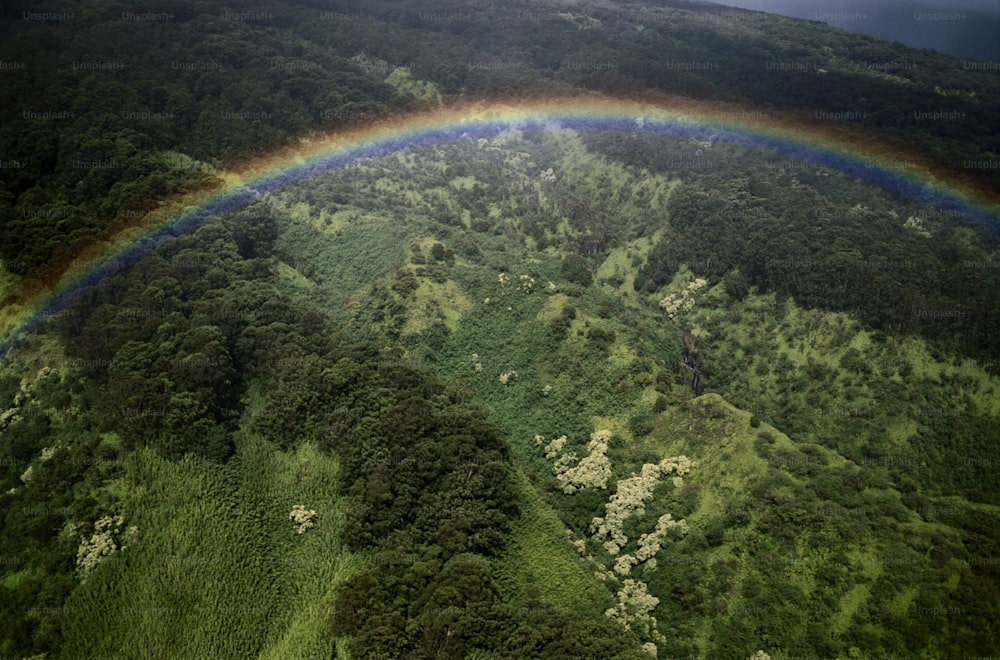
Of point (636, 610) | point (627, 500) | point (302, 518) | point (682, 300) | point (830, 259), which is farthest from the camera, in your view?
point (682, 300)

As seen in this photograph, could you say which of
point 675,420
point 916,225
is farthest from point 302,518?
point 916,225

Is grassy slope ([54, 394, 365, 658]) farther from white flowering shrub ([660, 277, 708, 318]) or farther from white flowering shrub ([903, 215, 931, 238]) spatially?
white flowering shrub ([903, 215, 931, 238])

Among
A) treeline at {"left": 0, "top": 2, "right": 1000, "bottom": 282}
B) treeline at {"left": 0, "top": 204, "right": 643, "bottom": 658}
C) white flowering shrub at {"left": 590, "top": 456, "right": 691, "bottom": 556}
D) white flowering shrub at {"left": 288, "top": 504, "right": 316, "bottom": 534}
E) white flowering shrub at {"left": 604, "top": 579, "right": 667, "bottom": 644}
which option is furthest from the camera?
treeline at {"left": 0, "top": 2, "right": 1000, "bottom": 282}

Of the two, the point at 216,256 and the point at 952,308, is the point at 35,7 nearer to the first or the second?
the point at 216,256

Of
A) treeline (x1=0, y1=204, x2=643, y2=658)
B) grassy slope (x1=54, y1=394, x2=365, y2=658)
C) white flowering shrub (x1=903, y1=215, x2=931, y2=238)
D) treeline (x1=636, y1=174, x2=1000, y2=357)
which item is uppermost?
white flowering shrub (x1=903, y1=215, x2=931, y2=238)

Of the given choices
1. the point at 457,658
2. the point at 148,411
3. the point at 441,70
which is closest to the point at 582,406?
the point at 457,658

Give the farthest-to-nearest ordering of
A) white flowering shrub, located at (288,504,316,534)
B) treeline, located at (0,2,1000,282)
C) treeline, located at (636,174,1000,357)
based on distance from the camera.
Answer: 1. treeline, located at (0,2,1000,282)
2. treeline, located at (636,174,1000,357)
3. white flowering shrub, located at (288,504,316,534)

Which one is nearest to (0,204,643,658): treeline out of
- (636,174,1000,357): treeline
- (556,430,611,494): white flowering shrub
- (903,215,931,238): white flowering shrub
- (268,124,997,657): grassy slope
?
(268,124,997,657): grassy slope

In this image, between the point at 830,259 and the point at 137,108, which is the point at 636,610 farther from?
the point at 137,108
